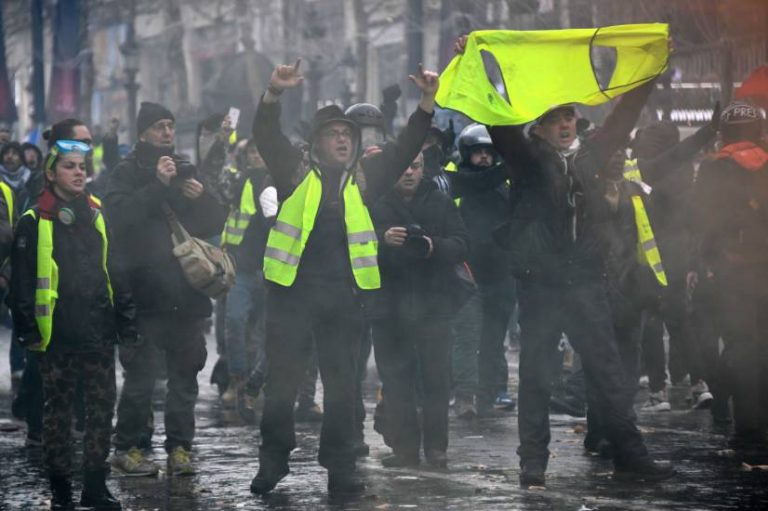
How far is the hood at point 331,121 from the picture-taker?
8570 millimetres

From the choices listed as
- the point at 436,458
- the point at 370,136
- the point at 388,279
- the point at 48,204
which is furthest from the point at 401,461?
the point at 48,204

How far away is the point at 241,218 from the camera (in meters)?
12.7

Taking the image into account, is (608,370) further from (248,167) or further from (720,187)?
(248,167)

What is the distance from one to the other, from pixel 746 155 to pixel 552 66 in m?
2.10

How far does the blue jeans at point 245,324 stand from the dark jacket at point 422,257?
9.29 ft

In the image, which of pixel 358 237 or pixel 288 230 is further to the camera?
pixel 358 237

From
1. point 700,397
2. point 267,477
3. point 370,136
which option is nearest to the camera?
point 267,477

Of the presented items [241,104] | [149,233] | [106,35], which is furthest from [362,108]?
[106,35]

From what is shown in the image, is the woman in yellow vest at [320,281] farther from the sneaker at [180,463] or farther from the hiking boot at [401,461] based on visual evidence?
the hiking boot at [401,461]

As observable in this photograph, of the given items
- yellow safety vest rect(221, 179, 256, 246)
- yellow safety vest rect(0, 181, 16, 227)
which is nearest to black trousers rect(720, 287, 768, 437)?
yellow safety vest rect(221, 179, 256, 246)

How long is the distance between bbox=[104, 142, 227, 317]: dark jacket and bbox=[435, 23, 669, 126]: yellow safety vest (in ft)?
5.62

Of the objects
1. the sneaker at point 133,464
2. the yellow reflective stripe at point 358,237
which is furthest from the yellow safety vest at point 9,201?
the yellow reflective stripe at point 358,237

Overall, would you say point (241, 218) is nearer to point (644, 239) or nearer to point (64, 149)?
point (644, 239)

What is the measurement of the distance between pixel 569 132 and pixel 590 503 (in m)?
2.07
